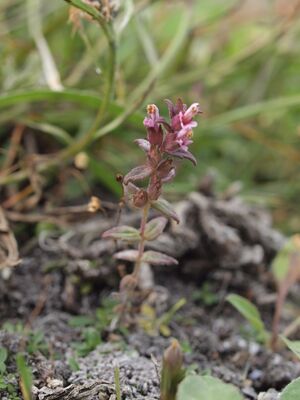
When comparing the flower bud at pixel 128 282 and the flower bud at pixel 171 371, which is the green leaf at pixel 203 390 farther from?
the flower bud at pixel 128 282

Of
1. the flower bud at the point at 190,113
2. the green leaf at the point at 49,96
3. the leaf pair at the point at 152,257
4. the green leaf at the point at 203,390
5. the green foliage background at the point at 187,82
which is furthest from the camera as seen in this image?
the green foliage background at the point at 187,82

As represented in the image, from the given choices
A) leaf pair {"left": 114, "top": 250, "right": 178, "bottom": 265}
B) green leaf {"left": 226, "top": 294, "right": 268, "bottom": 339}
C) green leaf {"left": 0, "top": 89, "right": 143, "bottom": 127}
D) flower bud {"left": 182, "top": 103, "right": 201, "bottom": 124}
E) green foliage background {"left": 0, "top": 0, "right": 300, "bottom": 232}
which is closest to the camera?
flower bud {"left": 182, "top": 103, "right": 201, "bottom": 124}

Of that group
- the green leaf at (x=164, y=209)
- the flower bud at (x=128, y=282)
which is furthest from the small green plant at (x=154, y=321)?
the green leaf at (x=164, y=209)

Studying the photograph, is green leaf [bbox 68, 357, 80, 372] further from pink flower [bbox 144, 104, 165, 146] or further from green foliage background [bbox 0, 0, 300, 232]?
green foliage background [bbox 0, 0, 300, 232]

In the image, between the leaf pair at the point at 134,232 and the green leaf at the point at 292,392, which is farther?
the leaf pair at the point at 134,232

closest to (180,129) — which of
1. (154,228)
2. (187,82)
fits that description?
(154,228)

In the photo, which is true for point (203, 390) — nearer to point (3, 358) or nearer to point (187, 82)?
point (3, 358)

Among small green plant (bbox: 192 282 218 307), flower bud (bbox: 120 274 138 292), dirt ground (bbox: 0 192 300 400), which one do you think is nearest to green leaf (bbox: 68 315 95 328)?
dirt ground (bbox: 0 192 300 400)

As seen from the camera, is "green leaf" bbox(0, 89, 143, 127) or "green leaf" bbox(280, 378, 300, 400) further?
"green leaf" bbox(0, 89, 143, 127)
